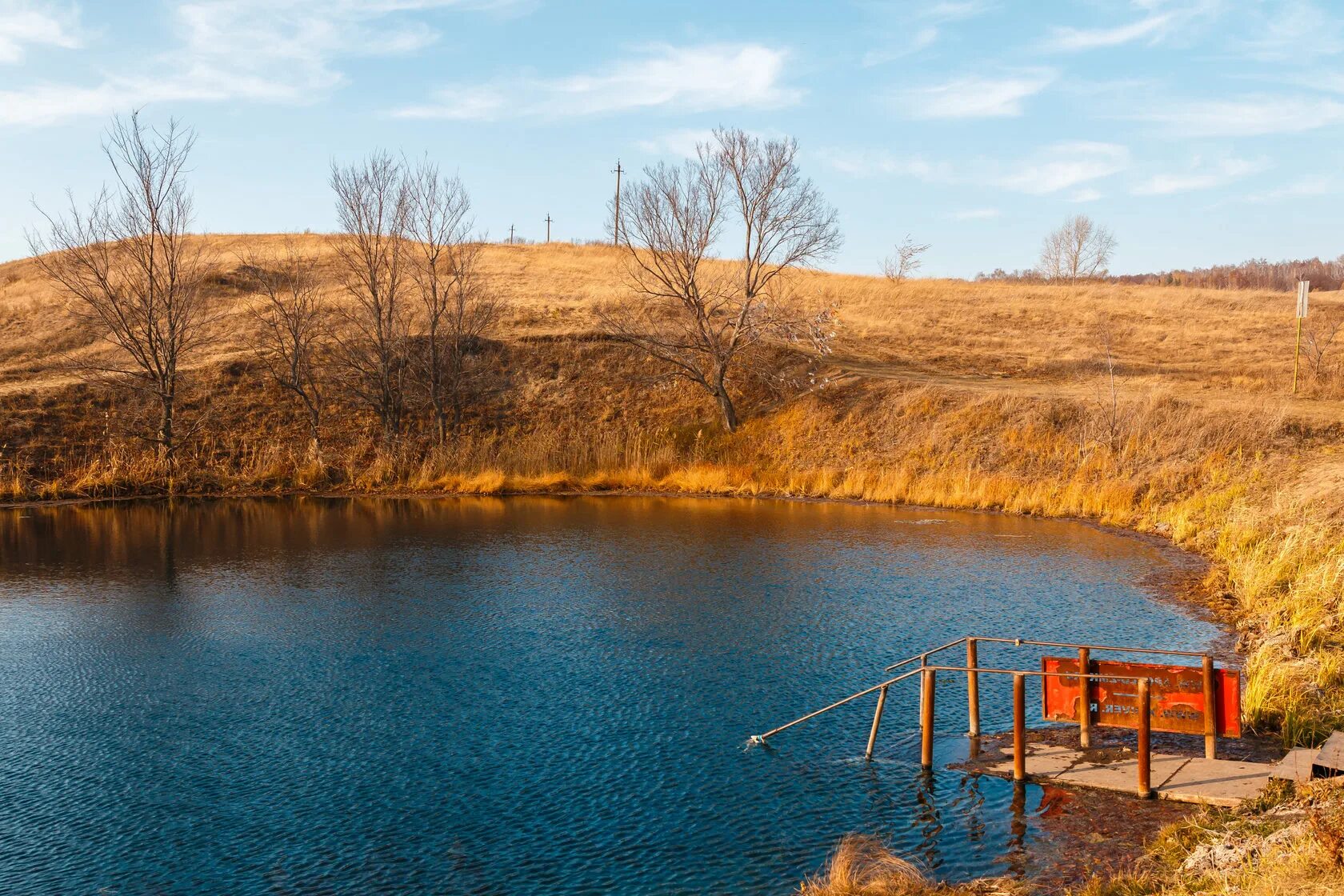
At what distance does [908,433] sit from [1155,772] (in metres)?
25.8

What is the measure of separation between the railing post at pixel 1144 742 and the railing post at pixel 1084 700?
2.70ft

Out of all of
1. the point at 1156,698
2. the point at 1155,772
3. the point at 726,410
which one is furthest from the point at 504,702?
the point at 726,410

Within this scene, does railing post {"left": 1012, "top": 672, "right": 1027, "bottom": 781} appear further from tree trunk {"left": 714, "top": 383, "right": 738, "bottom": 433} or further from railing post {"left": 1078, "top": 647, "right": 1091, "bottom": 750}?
tree trunk {"left": 714, "top": 383, "right": 738, "bottom": 433}

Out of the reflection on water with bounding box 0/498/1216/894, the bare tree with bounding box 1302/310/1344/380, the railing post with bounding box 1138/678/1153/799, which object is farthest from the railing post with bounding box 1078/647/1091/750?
the bare tree with bounding box 1302/310/1344/380

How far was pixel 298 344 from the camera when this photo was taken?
40.3m

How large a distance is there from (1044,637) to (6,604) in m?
20.0

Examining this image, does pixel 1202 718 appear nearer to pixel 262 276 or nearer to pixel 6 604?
pixel 6 604

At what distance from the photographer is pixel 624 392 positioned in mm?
43281

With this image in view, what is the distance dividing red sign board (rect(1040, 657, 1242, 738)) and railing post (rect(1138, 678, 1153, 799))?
546mm

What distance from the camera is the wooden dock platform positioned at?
11.2m

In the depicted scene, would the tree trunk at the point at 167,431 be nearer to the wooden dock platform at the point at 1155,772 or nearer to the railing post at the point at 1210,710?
the wooden dock platform at the point at 1155,772

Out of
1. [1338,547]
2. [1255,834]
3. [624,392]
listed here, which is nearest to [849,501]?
[624,392]

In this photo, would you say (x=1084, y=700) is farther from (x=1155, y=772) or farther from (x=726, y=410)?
(x=726, y=410)

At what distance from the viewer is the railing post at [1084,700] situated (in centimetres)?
1261
